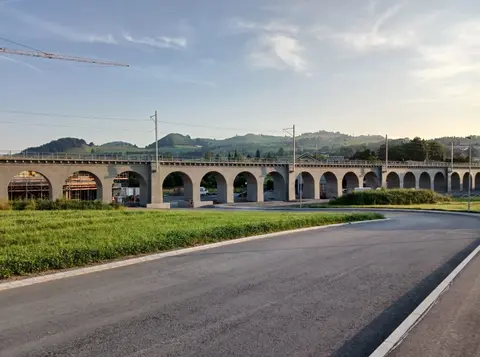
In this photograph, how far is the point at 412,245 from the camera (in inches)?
501

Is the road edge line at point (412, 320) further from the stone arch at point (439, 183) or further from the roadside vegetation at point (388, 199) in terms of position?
the stone arch at point (439, 183)

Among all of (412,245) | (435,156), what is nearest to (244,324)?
(412,245)

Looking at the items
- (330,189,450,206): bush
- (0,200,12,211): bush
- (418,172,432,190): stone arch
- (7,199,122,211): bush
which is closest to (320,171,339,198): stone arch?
(330,189,450,206): bush

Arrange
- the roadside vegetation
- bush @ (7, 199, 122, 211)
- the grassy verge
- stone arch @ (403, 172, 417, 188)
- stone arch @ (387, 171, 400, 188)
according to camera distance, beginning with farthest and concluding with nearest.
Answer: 1. stone arch @ (403, 172, 417, 188)
2. stone arch @ (387, 171, 400, 188)
3. the roadside vegetation
4. bush @ (7, 199, 122, 211)
5. the grassy verge

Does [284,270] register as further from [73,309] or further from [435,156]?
[435,156]

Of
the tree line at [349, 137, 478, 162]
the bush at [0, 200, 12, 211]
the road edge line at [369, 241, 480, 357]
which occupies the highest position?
the tree line at [349, 137, 478, 162]

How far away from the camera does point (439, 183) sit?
91.9m

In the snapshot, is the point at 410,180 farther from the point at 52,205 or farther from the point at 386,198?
the point at 52,205

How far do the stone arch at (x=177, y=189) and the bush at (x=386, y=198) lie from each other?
17694 mm

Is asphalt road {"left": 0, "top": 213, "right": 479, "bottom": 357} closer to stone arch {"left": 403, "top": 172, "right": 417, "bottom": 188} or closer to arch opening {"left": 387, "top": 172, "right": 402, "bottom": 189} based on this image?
arch opening {"left": 387, "top": 172, "right": 402, "bottom": 189}

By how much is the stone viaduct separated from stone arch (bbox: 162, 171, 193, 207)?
151mm

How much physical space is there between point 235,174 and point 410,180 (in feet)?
141

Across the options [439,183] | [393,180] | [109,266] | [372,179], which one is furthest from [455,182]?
[109,266]

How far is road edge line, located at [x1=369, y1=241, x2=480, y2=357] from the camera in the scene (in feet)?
15.0
